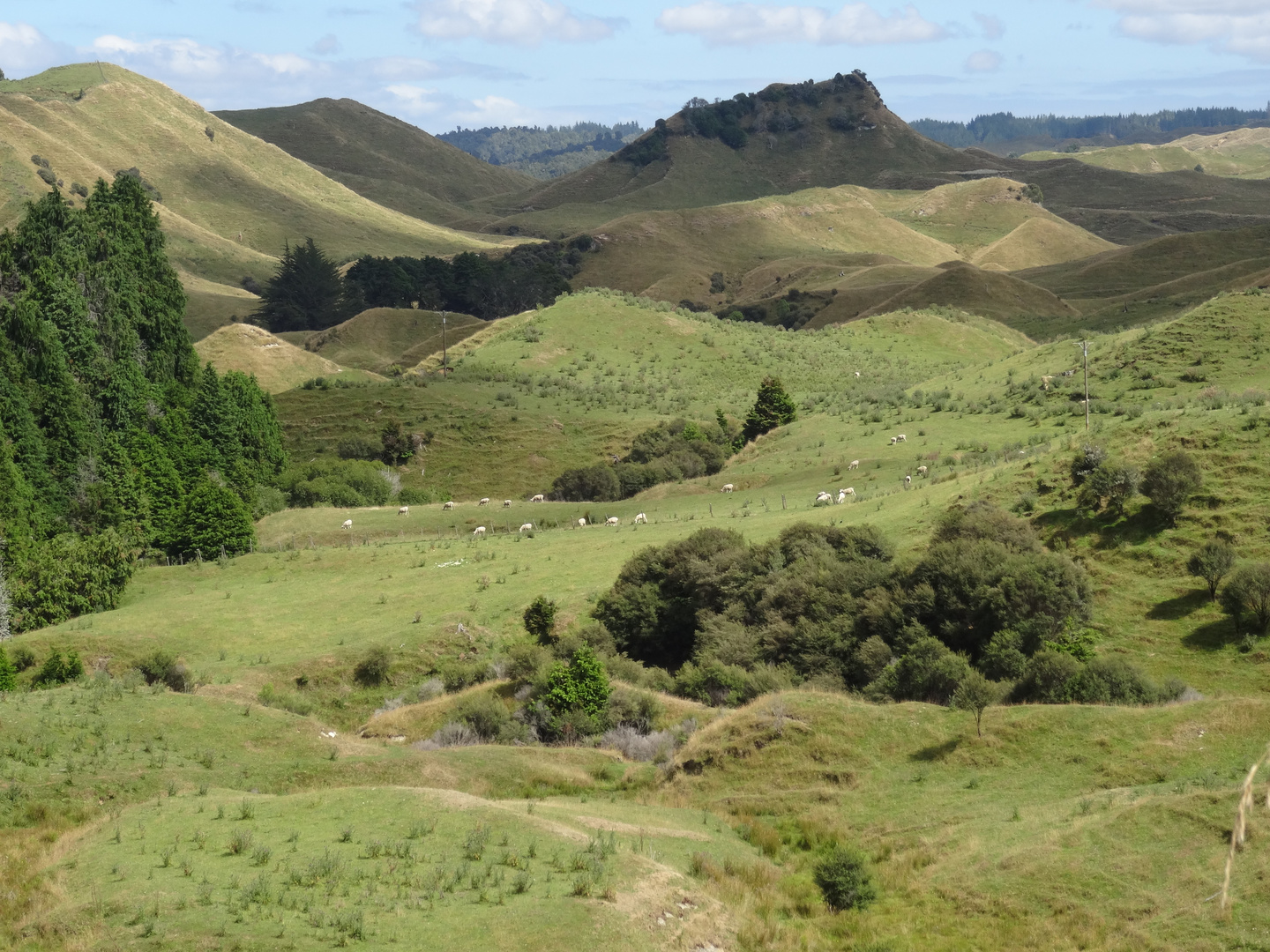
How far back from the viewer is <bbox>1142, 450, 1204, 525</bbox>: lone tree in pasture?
121 ft

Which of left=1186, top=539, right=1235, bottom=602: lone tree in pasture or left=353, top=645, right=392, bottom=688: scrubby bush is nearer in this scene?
left=1186, top=539, right=1235, bottom=602: lone tree in pasture

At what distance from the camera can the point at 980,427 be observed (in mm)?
61094

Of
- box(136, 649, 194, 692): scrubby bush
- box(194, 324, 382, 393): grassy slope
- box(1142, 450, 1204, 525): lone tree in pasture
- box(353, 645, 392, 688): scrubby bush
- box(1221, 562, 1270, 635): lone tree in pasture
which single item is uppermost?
box(194, 324, 382, 393): grassy slope

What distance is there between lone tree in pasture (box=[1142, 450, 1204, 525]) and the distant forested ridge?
35841 mm

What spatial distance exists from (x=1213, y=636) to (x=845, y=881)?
58.1 ft

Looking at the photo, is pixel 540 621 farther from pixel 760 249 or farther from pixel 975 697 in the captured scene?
pixel 760 249

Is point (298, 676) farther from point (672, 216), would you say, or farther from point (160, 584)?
point (672, 216)

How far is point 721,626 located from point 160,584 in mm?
23534

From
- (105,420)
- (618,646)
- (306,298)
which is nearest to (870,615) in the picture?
(618,646)

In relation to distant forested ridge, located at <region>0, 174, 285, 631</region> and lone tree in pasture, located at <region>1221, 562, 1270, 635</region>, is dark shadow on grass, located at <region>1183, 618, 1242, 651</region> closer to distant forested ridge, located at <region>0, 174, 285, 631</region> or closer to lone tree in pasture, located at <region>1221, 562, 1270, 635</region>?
lone tree in pasture, located at <region>1221, 562, 1270, 635</region>

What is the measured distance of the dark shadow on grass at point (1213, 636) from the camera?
105ft

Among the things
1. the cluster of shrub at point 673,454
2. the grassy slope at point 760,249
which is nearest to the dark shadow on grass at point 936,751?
the cluster of shrub at point 673,454

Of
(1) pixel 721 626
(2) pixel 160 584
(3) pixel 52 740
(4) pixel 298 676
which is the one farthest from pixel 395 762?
(2) pixel 160 584

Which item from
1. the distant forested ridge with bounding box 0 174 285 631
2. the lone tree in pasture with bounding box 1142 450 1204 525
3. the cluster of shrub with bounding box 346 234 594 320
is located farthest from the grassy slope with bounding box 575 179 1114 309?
the lone tree in pasture with bounding box 1142 450 1204 525
